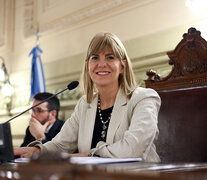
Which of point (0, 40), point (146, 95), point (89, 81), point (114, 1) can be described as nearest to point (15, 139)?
point (0, 40)

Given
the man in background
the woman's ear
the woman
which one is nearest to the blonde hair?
the woman

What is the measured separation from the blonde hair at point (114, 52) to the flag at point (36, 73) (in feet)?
5.87

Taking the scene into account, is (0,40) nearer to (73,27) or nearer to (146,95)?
(73,27)

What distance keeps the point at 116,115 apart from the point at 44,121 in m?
1.63

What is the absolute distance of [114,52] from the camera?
1789 mm

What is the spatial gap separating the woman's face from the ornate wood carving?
30 cm

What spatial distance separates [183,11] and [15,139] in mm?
2565

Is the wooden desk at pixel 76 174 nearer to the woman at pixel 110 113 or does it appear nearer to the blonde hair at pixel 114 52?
the woman at pixel 110 113

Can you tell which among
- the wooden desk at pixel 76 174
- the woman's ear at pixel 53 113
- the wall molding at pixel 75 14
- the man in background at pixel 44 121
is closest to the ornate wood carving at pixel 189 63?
the wall molding at pixel 75 14

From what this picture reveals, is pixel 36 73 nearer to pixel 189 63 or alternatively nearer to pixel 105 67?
pixel 105 67

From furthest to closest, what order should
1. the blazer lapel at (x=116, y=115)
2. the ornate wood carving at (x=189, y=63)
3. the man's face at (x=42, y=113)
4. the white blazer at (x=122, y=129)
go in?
the man's face at (x=42, y=113), the ornate wood carving at (x=189, y=63), the blazer lapel at (x=116, y=115), the white blazer at (x=122, y=129)

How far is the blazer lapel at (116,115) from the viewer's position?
64.3 inches

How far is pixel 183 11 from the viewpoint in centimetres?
246

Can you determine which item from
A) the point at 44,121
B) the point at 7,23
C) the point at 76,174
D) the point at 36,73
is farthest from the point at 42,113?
the point at 76,174
